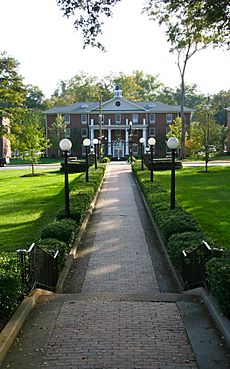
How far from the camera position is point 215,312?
5617mm

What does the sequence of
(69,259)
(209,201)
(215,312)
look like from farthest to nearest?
(209,201) < (69,259) < (215,312)

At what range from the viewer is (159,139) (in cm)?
6844

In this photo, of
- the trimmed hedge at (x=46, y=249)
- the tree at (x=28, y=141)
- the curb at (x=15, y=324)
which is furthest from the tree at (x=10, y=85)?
the curb at (x=15, y=324)

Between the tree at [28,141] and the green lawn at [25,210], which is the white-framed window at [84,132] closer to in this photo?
the tree at [28,141]

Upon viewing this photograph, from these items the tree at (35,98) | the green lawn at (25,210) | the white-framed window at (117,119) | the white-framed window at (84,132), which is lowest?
the green lawn at (25,210)

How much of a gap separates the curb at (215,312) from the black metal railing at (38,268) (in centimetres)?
254

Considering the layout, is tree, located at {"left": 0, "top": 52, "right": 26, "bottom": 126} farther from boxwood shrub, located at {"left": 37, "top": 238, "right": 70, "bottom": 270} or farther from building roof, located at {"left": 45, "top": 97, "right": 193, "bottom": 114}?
building roof, located at {"left": 45, "top": 97, "right": 193, "bottom": 114}

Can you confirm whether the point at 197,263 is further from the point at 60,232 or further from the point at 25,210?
the point at 25,210

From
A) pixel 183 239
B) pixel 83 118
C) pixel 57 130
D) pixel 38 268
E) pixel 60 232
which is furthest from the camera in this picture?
pixel 83 118

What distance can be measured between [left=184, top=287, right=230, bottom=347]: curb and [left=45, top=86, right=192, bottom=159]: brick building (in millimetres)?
62892

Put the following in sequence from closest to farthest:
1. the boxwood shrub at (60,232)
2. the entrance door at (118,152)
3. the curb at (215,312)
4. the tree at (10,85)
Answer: the curb at (215,312) → the boxwood shrub at (60,232) → the tree at (10,85) → the entrance door at (118,152)

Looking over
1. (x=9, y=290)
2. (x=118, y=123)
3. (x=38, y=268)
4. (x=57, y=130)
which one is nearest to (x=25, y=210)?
(x=38, y=268)

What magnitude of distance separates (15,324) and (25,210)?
1304cm

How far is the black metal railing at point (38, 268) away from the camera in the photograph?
261 inches
